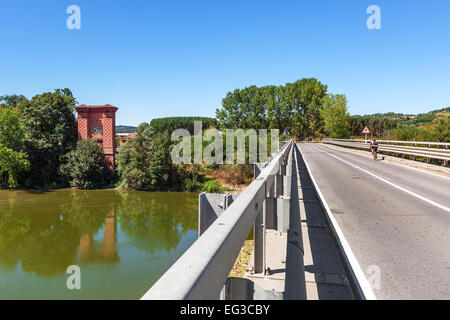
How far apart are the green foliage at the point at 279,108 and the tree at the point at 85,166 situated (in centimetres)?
4700

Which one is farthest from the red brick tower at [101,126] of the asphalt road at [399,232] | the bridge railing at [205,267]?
the bridge railing at [205,267]

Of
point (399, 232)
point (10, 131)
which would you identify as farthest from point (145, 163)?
point (399, 232)

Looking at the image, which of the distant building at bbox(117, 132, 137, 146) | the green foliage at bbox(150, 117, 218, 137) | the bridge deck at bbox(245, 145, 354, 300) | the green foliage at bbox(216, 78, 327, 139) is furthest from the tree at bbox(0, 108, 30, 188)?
the green foliage at bbox(150, 117, 218, 137)

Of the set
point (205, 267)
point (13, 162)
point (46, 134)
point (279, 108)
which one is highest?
point (279, 108)

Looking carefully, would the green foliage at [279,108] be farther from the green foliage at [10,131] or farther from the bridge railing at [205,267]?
the bridge railing at [205,267]

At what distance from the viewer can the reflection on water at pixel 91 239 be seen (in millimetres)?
16281

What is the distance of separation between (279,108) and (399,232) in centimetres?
8229

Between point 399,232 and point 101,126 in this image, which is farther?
point 101,126

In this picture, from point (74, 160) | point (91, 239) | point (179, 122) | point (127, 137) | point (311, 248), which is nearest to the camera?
point (311, 248)

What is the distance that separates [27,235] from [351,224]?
90.8 feet

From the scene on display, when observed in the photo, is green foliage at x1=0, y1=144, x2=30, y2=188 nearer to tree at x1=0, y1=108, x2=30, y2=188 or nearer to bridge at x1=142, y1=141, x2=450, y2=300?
tree at x1=0, y1=108, x2=30, y2=188

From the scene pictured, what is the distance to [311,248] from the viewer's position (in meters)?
3.46

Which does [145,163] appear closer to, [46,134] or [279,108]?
[46,134]

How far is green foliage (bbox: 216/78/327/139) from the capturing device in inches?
3260
